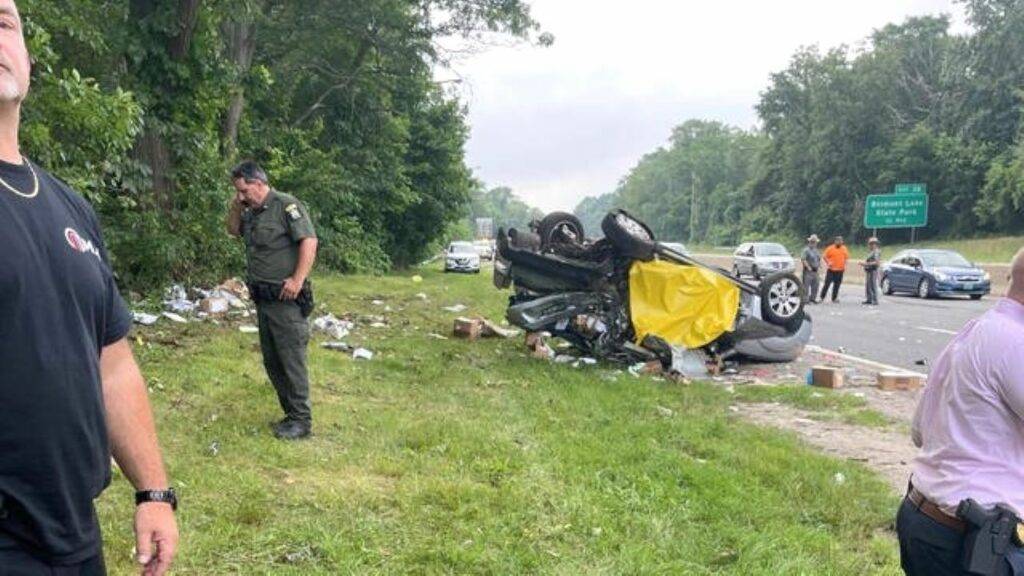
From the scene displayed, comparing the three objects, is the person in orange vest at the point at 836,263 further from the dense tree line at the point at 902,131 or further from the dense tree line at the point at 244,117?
the dense tree line at the point at 902,131

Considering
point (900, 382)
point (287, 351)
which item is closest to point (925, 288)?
point (900, 382)

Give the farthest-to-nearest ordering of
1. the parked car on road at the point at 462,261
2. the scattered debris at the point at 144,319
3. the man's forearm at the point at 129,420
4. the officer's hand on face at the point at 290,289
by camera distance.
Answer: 1. the parked car on road at the point at 462,261
2. the scattered debris at the point at 144,319
3. the officer's hand on face at the point at 290,289
4. the man's forearm at the point at 129,420

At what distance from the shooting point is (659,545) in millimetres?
3850

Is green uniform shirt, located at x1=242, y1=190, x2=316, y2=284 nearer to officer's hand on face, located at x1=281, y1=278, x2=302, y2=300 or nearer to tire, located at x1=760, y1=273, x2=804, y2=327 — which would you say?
officer's hand on face, located at x1=281, y1=278, x2=302, y2=300

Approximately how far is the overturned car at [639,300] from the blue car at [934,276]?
13.6 meters

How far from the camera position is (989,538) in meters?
2.21

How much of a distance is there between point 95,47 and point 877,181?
176ft

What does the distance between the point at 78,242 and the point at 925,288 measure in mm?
22890

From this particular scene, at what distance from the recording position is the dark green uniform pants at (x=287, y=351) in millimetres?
5391

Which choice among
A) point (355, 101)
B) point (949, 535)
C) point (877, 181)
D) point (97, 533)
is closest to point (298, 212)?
point (97, 533)

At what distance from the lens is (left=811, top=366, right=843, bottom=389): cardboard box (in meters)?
8.28

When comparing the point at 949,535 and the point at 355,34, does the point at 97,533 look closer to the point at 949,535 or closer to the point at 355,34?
the point at 949,535

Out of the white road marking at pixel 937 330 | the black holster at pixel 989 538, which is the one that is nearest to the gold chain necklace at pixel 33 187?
the black holster at pixel 989 538

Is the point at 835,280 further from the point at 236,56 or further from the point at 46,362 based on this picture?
the point at 46,362
